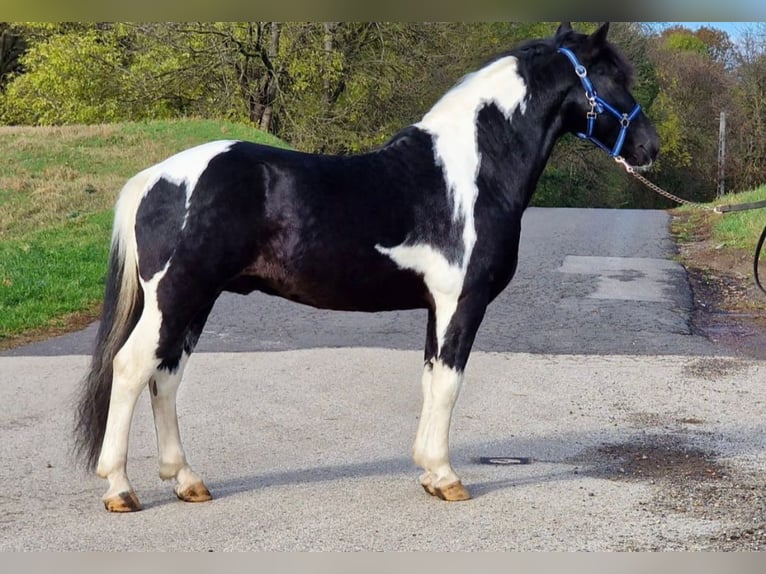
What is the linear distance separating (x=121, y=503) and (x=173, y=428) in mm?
431

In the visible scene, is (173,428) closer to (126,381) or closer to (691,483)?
(126,381)

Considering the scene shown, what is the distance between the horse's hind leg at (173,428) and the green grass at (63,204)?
477 cm

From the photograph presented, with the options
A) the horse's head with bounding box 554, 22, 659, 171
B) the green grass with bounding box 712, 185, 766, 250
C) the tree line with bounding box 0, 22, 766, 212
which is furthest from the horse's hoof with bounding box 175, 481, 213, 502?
the tree line with bounding box 0, 22, 766, 212

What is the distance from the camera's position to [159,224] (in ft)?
15.1

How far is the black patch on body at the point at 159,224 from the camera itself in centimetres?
457

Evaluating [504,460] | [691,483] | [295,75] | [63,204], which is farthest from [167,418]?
[295,75]

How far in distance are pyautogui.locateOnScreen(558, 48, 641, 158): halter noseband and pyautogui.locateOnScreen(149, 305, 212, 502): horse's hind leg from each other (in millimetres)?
2150

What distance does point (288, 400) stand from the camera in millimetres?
7082

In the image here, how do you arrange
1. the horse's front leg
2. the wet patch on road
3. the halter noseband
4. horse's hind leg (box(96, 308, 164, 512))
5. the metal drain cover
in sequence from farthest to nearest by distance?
the metal drain cover
the halter noseband
the horse's front leg
horse's hind leg (box(96, 308, 164, 512))
the wet patch on road

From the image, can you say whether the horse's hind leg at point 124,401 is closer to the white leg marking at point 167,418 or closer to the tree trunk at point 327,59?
the white leg marking at point 167,418

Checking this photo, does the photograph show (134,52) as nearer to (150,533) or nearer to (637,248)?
(637,248)

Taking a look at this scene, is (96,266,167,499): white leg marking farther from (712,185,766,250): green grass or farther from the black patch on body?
(712,185,766,250): green grass

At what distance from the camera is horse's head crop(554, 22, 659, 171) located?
507 cm

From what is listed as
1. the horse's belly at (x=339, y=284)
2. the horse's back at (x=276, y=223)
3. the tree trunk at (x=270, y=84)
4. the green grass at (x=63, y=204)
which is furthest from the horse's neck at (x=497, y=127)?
the tree trunk at (x=270, y=84)
